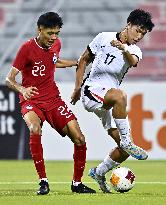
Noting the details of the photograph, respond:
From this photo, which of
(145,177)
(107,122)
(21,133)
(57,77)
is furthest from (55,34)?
(57,77)

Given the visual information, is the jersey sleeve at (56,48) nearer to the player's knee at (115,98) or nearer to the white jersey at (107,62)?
the white jersey at (107,62)

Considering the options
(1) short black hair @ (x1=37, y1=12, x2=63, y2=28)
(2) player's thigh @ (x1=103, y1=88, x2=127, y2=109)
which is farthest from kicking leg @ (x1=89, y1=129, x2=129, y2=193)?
(1) short black hair @ (x1=37, y1=12, x2=63, y2=28)

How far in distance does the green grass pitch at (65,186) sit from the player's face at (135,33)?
1459 millimetres

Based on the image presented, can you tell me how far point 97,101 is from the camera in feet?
26.7

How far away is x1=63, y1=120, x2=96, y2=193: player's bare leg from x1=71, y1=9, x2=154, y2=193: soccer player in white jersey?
30 centimetres


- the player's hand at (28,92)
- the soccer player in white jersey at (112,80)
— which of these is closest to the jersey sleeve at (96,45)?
the soccer player in white jersey at (112,80)

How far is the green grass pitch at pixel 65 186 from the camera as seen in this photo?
6973mm

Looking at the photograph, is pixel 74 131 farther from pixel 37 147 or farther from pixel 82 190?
pixel 82 190

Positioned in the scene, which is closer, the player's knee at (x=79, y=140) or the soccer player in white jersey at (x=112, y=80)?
the soccer player in white jersey at (x=112, y=80)

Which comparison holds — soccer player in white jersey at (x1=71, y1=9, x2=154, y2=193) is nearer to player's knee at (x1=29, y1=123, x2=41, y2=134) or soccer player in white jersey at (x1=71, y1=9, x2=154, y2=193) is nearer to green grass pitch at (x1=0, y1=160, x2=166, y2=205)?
green grass pitch at (x1=0, y1=160, x2=166, y2=205)

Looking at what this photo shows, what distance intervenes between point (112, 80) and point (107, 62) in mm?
184

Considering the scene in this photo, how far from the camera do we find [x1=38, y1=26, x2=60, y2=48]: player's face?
7785 millimetres

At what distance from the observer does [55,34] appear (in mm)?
7824

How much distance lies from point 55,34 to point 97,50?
0.56 meters
